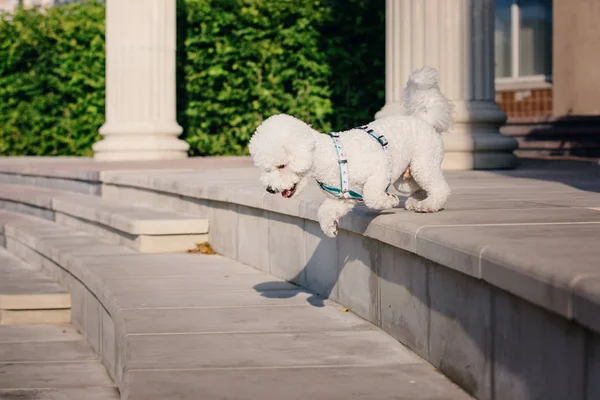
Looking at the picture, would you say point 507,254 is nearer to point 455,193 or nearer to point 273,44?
point 455,193

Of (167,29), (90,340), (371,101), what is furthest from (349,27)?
(90,340)

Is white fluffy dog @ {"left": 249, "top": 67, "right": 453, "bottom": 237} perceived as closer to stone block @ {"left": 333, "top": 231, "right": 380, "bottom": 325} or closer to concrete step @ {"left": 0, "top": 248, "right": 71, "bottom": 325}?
stone block @ {"left": 333, "top": 231, "right": 380, "bottom": 325}

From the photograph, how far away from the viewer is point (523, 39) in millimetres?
15438

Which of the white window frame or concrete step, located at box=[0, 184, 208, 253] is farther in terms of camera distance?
the white window frame

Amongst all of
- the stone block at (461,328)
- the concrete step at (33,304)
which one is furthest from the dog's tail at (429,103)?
the concrete step at (33,304)

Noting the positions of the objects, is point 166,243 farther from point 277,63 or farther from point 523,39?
point 523,39

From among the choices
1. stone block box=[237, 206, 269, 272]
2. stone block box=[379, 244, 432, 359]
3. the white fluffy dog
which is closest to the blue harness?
the white fluffy dog

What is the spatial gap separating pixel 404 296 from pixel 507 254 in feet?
3.58

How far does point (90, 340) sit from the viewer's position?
596 cm

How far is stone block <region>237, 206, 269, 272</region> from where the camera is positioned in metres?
6.27

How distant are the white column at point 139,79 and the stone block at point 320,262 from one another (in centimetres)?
766

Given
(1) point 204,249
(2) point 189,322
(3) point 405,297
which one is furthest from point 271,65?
(3) point 405,297

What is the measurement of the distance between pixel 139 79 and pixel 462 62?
5.03 metres

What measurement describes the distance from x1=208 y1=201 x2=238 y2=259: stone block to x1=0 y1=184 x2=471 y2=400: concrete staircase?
0.07 meters
